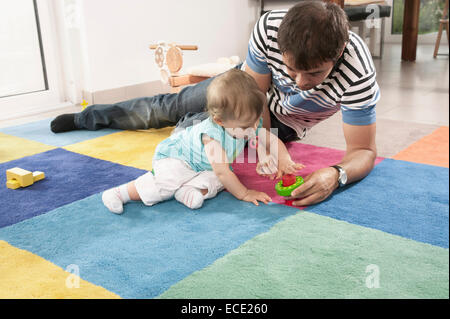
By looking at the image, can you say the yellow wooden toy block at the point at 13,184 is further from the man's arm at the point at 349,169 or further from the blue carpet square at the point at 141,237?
the man's arm at the point at 349,169

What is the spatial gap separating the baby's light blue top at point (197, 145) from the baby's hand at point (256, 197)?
0.32 ft

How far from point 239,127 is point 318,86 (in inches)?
9.1

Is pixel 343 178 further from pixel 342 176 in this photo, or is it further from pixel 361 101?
pixel 361 101

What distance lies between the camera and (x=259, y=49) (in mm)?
1146

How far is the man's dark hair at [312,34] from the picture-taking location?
0.82 m

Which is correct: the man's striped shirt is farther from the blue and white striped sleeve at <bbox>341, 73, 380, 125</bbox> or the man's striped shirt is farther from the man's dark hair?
the man's dark hair

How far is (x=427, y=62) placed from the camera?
353cm

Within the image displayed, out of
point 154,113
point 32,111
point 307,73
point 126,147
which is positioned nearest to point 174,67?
point 154,113

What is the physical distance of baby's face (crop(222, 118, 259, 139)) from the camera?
1003 millimetres

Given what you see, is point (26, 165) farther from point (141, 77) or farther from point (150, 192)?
point (141, 77)

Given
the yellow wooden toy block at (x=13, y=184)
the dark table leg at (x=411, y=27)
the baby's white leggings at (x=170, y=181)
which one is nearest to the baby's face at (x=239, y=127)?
the baby's white leggings at (x=170, y=181)
